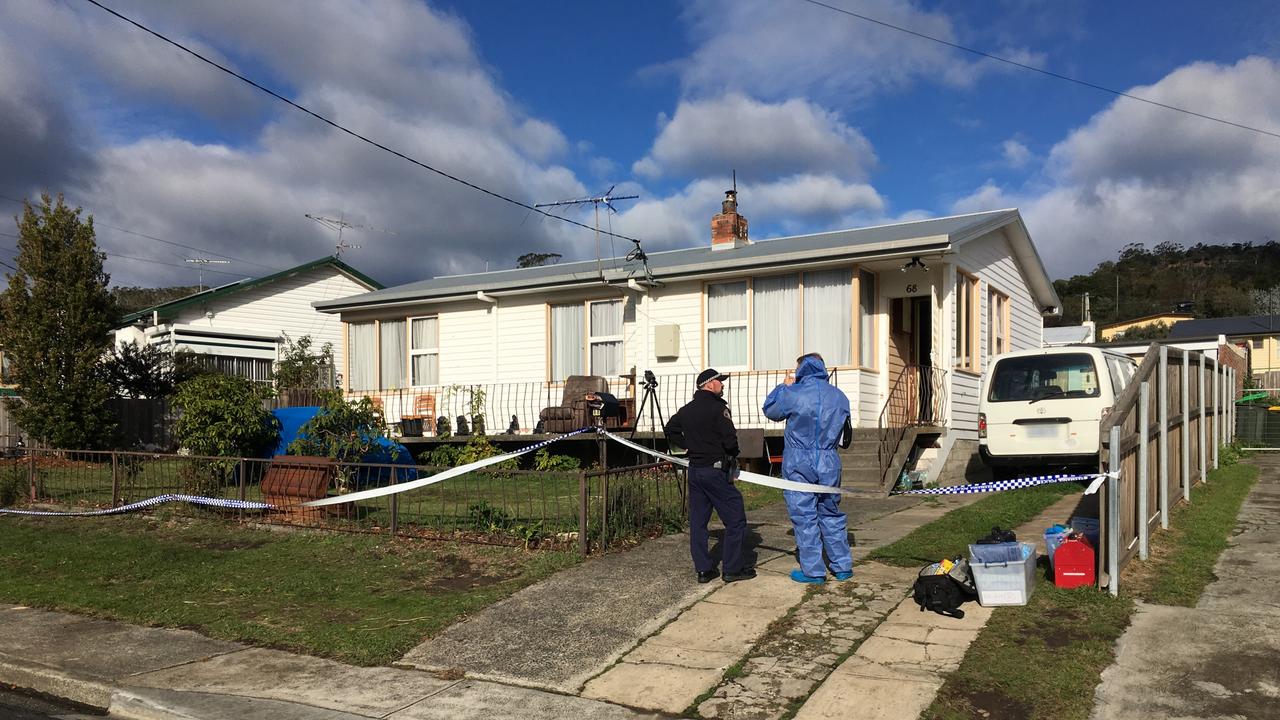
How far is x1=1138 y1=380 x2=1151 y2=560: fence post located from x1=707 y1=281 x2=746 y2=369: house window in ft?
27.5

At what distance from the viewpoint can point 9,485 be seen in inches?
467

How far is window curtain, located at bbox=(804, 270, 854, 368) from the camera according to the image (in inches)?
559

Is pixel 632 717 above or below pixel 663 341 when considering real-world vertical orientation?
below

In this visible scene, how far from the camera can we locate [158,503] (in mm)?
10852

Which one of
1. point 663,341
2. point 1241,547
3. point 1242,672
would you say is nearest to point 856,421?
point 663,341

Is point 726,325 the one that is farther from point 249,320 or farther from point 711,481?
point 249,320

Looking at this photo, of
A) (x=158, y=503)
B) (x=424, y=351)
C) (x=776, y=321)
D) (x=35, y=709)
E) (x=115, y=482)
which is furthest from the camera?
(x=424, y=351)

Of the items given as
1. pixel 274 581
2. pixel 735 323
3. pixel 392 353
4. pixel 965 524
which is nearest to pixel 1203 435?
pixel 965 524

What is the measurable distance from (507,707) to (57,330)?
16.7 metres

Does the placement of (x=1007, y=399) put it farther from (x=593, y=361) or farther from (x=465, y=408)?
(x=465, y=408)

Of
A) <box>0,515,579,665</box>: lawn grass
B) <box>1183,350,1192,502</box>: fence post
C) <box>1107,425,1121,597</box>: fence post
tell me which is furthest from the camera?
<box>1183,350,1192,502</box>: fence post

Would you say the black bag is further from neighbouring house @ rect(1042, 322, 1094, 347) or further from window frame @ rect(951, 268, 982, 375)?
neighbouring house @ rect(1042, 322, 1094, 347)

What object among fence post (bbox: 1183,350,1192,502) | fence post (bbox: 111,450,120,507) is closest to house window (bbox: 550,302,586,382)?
fence post (bbox: 111,450,120,507)

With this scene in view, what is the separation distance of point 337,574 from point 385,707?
10.2 ft
